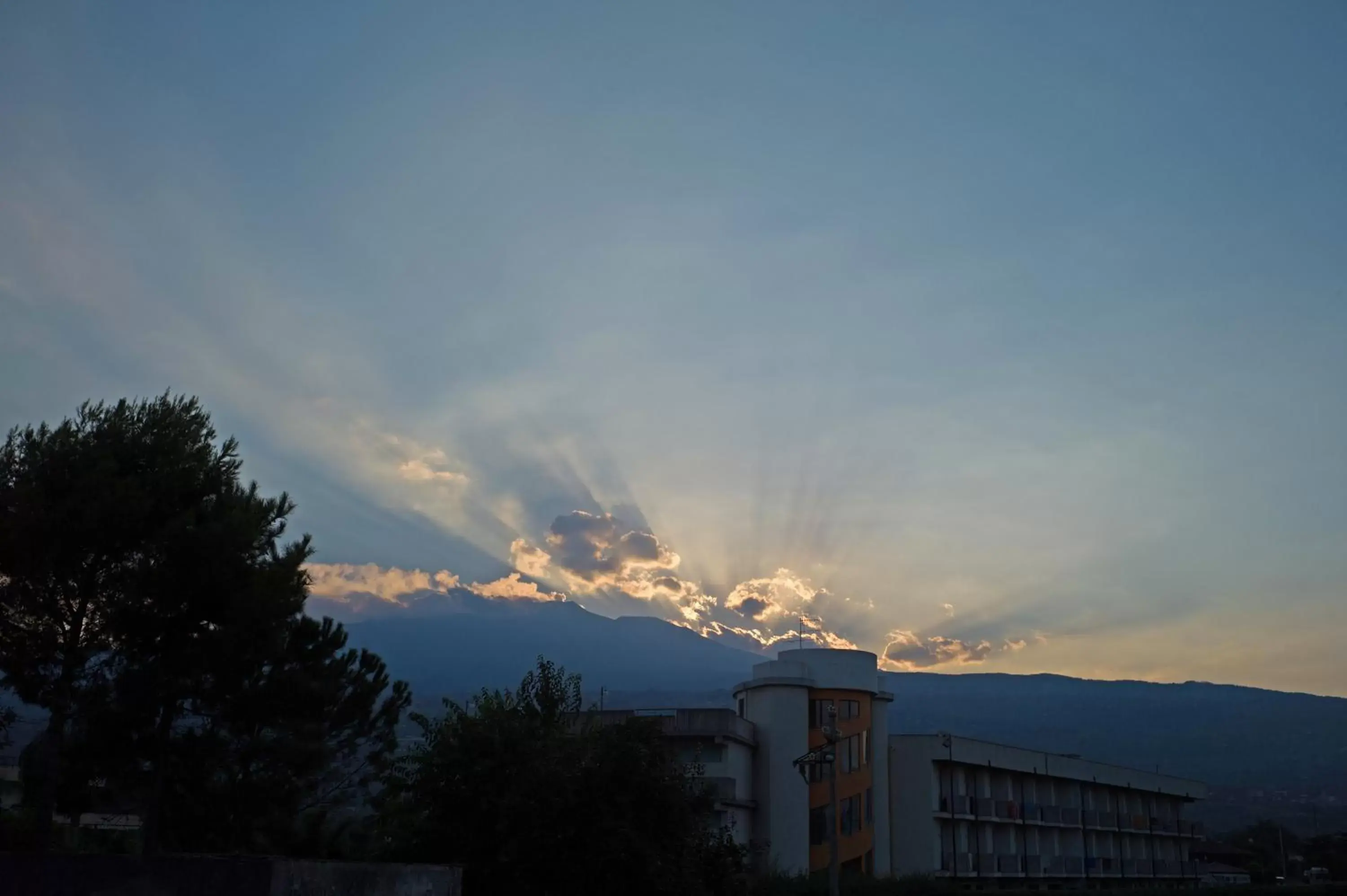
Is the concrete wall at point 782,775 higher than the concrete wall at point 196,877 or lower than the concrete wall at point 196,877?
higher

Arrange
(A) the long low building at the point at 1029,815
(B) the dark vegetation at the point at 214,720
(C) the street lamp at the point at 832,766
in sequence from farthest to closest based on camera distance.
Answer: (A) the long low building at the point at 1029,815 → (C) the street lamp at the point at 832,766 → (B) the dark vegetation at the point at 214,720

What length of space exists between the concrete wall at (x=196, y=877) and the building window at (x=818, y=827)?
34288 millimetres

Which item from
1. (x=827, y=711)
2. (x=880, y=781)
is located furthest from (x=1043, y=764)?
(x=827, y=711)

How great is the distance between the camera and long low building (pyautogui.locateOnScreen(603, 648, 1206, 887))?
4712 centimetres

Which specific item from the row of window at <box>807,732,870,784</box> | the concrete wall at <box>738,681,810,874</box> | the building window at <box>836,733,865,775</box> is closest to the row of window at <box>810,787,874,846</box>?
the concrete wall at <box>738,681,810,874</box>

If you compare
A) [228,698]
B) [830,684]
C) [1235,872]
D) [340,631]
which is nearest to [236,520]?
[228,698]

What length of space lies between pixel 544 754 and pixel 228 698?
6063mm

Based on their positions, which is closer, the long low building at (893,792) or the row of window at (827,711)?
the long low building at (893,792)

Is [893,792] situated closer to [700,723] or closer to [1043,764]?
[1043,764]

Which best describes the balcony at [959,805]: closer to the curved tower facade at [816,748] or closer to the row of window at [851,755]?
the curved tower facade at [816,748]

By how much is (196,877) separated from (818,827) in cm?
3859

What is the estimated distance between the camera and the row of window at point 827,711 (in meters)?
50.5

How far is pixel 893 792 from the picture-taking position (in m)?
57.2

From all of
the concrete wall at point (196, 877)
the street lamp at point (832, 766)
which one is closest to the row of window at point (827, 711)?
the street lamp at point (832, 766)
